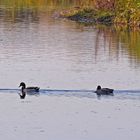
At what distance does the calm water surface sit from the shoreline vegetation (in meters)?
2.45

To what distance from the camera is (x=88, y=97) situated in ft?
102

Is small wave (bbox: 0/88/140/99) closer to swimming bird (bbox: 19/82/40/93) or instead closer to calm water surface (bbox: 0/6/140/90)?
swimming bird (bbox: 19/82/40/93)

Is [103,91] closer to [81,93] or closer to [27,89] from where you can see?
[81,93]

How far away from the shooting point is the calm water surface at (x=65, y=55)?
35.0 metres

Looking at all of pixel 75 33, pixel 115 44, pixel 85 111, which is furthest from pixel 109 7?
pixel 85 111

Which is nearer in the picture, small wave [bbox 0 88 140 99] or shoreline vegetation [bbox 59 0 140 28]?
small wave [bbox 0 88 140 99]

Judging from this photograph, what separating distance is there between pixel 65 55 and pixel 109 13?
74.3 ft

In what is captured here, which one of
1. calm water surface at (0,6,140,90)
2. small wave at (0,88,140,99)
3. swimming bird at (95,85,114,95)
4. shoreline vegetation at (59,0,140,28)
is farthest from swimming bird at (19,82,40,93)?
shoreline vegetation at (59,0,140,28)

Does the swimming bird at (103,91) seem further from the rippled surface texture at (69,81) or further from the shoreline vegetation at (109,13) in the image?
the shoreline vegetation at (109,13)

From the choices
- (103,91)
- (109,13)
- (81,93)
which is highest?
(109,13)

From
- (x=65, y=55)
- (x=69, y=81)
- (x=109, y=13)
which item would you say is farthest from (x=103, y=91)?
(x=109, y=13)

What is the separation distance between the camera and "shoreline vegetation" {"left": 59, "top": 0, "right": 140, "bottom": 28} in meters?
63.1

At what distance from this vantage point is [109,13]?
217ft

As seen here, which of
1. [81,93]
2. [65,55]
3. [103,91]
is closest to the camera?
[103,91]
